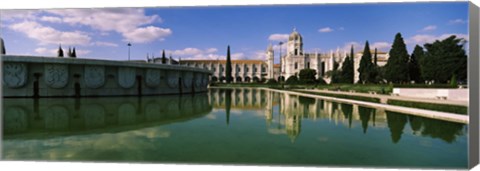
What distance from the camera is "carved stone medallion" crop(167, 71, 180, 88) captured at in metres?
20.5

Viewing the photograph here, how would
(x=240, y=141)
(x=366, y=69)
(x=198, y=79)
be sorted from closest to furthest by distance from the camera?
(x=240, y=141) → (x=198, y=79) → (x=366, y=69)

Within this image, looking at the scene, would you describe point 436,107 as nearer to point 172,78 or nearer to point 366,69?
point 172,78

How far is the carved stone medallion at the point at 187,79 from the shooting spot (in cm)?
2252

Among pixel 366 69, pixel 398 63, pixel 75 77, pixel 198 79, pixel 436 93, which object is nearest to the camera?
pixel 436 93

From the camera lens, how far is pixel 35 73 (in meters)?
15.0

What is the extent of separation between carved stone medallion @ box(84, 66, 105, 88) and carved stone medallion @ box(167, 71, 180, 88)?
464cm

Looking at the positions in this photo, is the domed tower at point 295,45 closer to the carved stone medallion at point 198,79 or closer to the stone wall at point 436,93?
the carved stone medallion at point 198,79

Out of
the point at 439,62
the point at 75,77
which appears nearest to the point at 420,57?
the point at 439,62

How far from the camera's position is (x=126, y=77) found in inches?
691

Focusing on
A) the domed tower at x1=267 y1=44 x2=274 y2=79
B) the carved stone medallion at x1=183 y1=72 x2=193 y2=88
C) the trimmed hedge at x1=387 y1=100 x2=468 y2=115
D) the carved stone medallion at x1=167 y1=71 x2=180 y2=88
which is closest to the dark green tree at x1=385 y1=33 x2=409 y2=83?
the trimmed hedge at x1=387 y1=100 x2=468 y2=115

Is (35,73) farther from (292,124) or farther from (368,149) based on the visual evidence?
(368,149)

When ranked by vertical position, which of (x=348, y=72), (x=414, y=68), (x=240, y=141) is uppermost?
(x=348, y=72)

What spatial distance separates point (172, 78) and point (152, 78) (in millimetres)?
2031

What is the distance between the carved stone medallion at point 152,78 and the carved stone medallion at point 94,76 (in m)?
2.73
